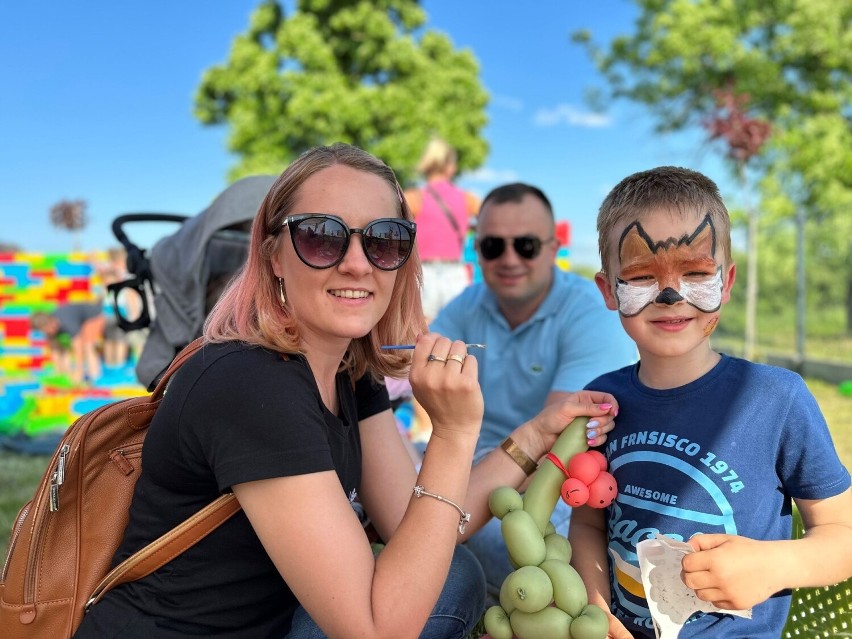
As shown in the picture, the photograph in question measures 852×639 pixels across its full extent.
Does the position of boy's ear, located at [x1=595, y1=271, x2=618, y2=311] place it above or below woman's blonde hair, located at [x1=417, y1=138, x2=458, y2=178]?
below

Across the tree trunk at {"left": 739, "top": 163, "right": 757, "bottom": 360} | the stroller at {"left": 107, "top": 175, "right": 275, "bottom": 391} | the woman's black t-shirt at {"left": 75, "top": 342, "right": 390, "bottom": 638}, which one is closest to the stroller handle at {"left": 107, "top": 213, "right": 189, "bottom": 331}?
the stroller at {"left": 107, "top": 175, "right": 275, "bottom": 391}

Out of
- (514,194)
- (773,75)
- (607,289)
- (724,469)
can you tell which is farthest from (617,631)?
(773,75)

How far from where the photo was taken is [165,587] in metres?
1.54

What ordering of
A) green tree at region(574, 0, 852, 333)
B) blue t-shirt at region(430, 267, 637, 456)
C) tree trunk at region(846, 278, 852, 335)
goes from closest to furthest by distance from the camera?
blue t-shirt at region(430, 267, 637, 456)
tree trunk at region(846, 278, 852, 335)
green tree at region(574, 0, 852, 333)

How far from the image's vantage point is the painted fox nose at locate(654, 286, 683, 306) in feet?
5.32

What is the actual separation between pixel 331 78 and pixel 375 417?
58.2 feet

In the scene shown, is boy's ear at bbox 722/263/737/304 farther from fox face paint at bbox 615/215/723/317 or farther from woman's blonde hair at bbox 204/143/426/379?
woman's blonde hair at bbox 204/143/426/379

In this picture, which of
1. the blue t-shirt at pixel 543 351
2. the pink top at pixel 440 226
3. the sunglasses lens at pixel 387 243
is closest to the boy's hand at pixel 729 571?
the sunglasses lens at pixel 387 243

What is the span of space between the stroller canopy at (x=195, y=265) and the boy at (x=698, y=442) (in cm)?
200

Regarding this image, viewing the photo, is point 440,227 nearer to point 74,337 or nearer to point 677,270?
point 677,270

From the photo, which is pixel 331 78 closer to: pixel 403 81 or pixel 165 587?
pixel 403 81

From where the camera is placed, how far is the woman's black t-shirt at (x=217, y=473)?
55.1 inches

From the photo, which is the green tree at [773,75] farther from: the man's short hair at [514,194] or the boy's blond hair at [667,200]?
the boy's blond hair at [667,200]

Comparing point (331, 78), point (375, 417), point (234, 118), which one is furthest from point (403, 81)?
point (375, 417)
